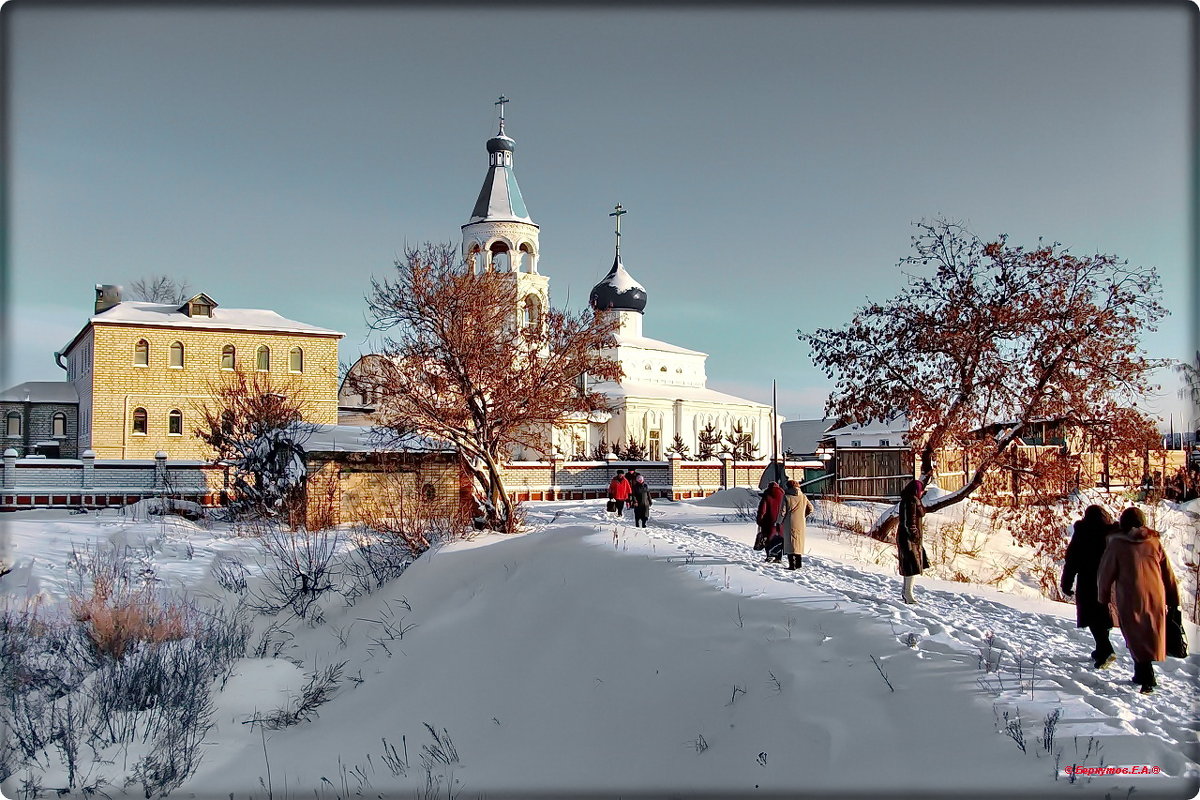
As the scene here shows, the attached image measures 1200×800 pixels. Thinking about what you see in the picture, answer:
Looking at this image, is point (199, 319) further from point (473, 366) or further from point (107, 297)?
point (473, 366)

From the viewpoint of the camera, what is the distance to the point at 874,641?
8.11 m

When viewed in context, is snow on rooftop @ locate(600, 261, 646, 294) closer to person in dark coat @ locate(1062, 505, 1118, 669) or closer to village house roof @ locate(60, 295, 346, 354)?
village house roof @ locate(60, 295, 346, 354)

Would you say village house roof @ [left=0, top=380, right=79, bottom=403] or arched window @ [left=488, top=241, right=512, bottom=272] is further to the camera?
arched window @ [left=488, top=241, right=512, bottom=272]

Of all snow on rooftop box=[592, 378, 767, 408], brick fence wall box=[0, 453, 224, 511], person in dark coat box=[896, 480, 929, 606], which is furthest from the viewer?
snow on rooftop box=[592, 378, 767, 408]

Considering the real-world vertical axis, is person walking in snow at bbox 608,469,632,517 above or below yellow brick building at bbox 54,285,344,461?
below

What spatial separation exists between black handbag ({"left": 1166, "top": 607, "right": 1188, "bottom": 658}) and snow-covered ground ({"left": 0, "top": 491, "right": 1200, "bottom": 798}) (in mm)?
291

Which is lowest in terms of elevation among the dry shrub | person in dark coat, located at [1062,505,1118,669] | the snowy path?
the dry shrub

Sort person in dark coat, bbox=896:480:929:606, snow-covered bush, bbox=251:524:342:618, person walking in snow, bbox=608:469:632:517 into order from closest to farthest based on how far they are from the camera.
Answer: person in dark coat, bbox=896:480:929:606, snow-covered bush, bbox=251:524:342:618, person walking in snow, bbox=608:469:632:517

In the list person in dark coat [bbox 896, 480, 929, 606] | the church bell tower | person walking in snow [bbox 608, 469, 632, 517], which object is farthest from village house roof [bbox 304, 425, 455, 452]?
the church bell tower

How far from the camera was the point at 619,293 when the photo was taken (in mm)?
57406

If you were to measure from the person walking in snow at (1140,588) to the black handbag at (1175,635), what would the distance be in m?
0.07

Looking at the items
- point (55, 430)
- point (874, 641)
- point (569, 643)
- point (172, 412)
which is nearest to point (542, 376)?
point (569, 643)

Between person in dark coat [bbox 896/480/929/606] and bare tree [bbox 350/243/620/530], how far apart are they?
963cm

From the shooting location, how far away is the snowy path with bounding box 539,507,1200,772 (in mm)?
6504
